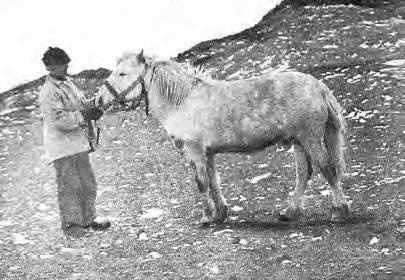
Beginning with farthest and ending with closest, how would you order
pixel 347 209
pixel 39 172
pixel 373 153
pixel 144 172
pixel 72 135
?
pixel 39 172 < pixel 144 172 < pixel 373 153 < pixel 72 135 < pixel 347 209

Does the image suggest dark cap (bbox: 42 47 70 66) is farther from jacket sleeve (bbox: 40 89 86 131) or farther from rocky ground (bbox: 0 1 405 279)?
rocky ground (bbox: 0 1 405 279)

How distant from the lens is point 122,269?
6453 millimetres

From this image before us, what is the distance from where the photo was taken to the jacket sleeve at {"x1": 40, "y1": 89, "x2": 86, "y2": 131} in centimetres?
729

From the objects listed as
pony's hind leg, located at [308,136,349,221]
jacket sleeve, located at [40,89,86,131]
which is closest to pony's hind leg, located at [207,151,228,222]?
pony's hind leg, located at [308,136,349,221]

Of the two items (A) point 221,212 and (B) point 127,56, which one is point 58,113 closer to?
(B) point 127,56

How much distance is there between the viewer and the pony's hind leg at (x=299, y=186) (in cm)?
714

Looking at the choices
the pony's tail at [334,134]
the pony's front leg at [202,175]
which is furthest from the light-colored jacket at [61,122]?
the pony's tail at [334,134]

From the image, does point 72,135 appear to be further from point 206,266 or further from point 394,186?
point 394,186

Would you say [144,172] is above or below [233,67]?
Result: below

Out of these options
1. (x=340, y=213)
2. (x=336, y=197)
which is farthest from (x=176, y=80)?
(x=340, y=213)

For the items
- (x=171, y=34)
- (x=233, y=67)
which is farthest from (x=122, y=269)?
(x=171, y=34)

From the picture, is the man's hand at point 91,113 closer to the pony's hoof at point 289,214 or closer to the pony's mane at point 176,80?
the pony's mane at point 176,80

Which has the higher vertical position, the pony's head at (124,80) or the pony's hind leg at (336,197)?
the pony's head at (124,80)

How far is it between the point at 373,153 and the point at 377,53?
4.95m
